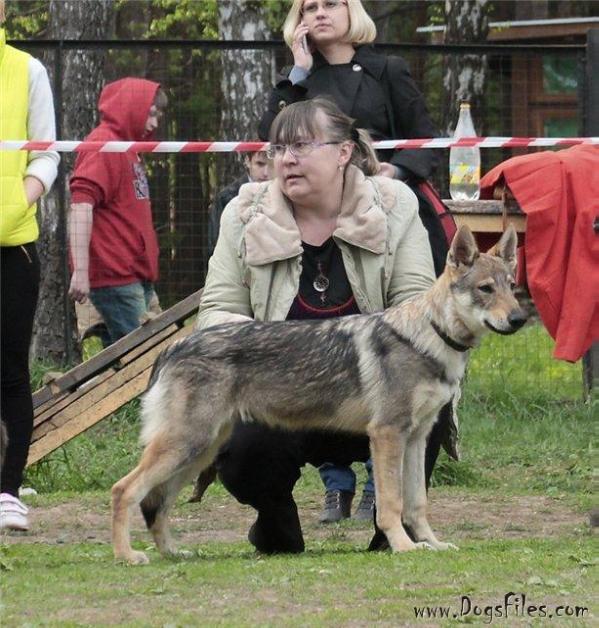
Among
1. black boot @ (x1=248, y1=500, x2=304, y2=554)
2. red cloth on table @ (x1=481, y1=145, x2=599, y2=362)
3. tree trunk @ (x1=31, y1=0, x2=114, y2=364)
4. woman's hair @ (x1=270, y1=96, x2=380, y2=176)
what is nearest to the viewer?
woman's hair @ (x1=270, y1=96, x2=380, y2=176)

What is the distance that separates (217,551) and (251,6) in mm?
7717

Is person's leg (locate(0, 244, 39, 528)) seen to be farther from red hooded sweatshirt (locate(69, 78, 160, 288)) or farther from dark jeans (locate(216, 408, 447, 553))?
red hooded sweatshirt (locate(69, 78, 160, 288))

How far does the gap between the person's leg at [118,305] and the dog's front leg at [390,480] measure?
15.9 ft

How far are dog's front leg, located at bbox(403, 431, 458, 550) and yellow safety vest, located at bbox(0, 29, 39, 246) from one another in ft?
6.93

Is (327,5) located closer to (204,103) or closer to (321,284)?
(321,284)

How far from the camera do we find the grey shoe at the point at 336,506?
287 inches

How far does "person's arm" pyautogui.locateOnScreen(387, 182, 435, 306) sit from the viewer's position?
6.02 m

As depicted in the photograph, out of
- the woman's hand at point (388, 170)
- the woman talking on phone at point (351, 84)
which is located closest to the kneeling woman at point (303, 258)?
the woman's hand at point (388, 170)

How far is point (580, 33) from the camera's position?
792 inches

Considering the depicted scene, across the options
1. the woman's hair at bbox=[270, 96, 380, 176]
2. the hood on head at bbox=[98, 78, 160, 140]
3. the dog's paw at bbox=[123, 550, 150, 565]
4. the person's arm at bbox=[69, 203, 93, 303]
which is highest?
the woman's hair at bbox=[270, 96, 380, 176]

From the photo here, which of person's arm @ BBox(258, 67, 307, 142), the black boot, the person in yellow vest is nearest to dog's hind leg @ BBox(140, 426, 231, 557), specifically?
the black boot

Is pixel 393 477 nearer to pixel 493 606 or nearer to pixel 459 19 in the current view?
pixel 493 606

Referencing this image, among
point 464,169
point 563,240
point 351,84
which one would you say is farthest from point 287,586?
point 464,169

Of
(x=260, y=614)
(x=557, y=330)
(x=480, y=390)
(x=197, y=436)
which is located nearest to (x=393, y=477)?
(x=197, y=436)
